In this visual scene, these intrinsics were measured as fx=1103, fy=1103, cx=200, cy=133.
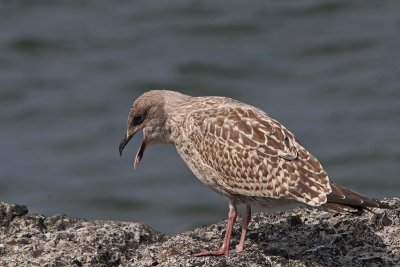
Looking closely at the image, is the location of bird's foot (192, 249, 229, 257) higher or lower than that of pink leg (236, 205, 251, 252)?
lower

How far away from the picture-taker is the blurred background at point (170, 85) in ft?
55.1

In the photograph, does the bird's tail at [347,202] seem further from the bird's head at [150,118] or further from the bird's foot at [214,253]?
the bird's head at [150,118]

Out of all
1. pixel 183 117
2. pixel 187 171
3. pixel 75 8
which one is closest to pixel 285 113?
pixel 187 171

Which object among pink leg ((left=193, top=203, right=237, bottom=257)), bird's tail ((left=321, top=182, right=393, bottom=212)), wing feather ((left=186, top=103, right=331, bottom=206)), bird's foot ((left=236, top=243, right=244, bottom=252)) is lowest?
bird's foot ((left=236, top=243, right=244, bottom=252))

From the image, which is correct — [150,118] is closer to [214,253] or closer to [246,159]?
[246,159]

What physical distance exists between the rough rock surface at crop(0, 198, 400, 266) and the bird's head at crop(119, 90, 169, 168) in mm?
770

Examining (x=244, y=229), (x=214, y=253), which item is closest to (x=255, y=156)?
(x=244, y=229)

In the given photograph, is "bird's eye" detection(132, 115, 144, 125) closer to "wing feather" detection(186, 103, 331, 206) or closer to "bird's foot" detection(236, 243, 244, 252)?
"wing feather" detection(186, 103, 331, 206)

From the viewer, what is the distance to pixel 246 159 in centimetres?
792

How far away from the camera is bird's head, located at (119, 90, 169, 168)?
8633mm

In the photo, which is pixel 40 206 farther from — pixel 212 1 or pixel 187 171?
pixel 212 1

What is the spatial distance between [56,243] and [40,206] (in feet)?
28.4

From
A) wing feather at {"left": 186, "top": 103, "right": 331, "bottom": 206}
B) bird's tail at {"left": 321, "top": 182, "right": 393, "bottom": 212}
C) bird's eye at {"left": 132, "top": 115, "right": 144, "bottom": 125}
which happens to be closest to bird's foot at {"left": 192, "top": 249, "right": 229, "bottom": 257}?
wing feather at {"left": 186, "top": 103, "right": 331, "bottom": 206}

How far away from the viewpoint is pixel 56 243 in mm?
7844
